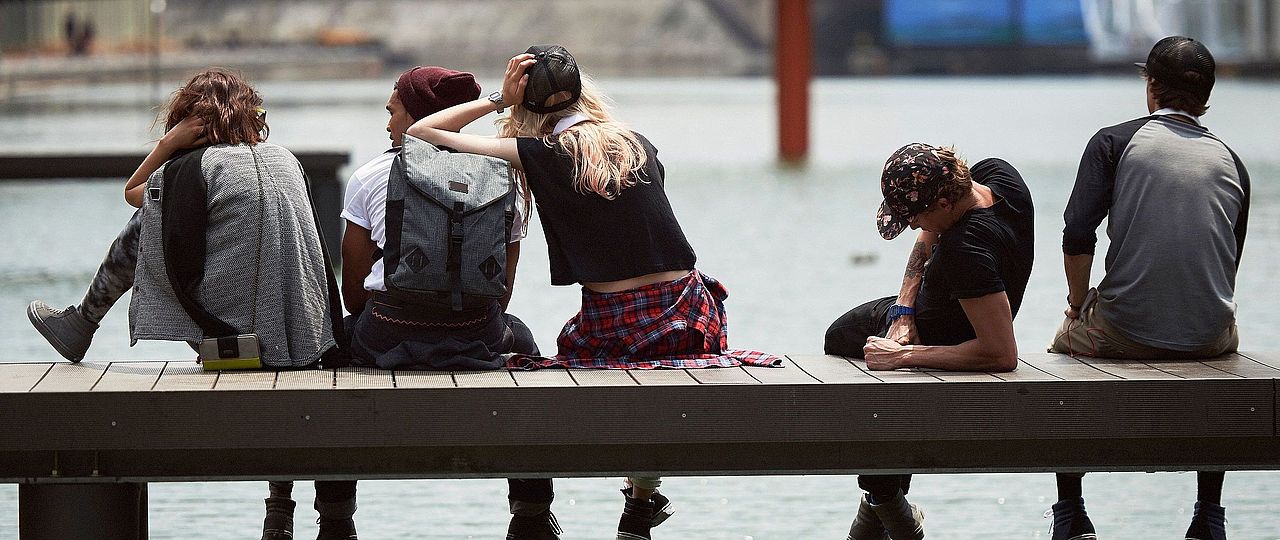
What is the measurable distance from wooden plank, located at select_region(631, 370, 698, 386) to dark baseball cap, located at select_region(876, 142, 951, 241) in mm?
567

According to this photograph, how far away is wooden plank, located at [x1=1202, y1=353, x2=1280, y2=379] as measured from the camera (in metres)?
3.57

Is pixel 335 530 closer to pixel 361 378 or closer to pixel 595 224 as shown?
pixel 361 378

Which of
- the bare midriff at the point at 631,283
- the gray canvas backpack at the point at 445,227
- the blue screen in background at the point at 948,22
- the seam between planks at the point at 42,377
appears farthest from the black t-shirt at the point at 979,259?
the blue screen in background at the point at 948,22

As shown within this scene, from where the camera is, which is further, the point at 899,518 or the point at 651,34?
the point at 651,34

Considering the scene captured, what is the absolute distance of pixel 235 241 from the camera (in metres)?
3.66

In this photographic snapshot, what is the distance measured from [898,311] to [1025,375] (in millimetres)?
377

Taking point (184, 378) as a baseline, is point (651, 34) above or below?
above

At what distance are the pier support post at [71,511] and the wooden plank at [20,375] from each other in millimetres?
212

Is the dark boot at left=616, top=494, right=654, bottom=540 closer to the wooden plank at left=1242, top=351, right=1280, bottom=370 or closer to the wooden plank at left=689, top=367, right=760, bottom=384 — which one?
the wooden plank at left=689, top=367, right=760, bottom=384

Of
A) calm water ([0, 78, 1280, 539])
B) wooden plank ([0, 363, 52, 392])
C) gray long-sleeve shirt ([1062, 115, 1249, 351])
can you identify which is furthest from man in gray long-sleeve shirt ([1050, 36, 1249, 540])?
wooden plank ([0, 363, 52, 392])

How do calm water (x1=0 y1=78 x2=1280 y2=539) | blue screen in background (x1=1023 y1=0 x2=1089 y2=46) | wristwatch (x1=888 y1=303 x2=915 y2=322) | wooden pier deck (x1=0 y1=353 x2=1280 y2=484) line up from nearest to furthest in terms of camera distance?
wooden pier deck (x1=0 y1=353 x2=1280 y2=484)
wristwatch (x1=888 y1=303 x2=915 y2=322)
calm water (x1=0 y1=78 x2=1280 y2=539)
blue screen in background (x1=1023 y1=0 x2=1089 y2=46)

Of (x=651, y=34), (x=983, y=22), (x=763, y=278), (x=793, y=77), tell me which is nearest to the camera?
(x=763, y=278)

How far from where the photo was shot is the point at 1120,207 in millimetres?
3816

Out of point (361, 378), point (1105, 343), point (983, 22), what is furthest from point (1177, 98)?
point (983, 22)
